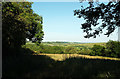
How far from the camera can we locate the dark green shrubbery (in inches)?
1485

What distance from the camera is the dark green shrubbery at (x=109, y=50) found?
37719 millimetres

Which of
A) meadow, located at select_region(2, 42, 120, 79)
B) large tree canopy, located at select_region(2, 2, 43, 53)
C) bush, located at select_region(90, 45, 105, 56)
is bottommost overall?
bush, located at select_region(90, 45, 105, 56)

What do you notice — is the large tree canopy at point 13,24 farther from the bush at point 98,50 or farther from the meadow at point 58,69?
the bush at point 98,50

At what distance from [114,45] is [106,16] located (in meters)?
34.0

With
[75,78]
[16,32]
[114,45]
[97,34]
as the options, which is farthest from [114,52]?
[75,78]

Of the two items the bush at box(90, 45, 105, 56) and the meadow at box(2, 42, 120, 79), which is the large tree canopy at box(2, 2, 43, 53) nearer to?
the meadow at box(2, 42, 120, 79)

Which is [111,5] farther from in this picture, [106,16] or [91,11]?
[91,11]

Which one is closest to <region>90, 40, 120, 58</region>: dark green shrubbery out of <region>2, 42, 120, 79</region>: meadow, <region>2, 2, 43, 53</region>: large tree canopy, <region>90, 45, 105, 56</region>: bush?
<region>90, 45, 105, 56</region>: bush

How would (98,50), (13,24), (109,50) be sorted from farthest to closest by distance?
(98,50) < (109,50) < (13,24)

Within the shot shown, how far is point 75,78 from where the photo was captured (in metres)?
3.68

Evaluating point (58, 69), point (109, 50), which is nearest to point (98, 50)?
point (109, 50)

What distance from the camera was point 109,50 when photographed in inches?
→ 1550

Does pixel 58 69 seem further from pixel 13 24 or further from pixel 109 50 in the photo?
pixel 109 50

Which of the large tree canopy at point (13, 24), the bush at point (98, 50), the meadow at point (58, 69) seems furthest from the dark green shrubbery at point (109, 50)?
the meadow at point (58, 69)
